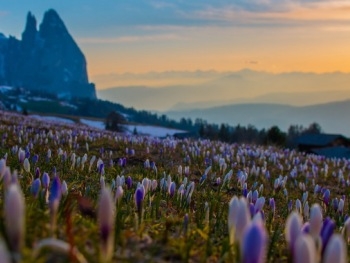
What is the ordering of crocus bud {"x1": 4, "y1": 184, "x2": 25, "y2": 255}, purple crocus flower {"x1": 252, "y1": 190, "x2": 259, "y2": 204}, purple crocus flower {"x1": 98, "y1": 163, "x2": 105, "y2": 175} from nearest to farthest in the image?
crocus bud {"x1": 4, "y1": 184, "x2": 25, "y2": 255} < purple crocus flower {"x1": 252, "y1": 190, "x2": 259, "y2": 204} < purple crocus flower {"x1": 98, "y1": 163, "x2": 105, "y2": 175}

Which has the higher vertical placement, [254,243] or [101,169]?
[254,243]

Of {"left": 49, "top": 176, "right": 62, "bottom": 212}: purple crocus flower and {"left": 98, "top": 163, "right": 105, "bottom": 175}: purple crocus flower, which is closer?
{"left": 49, "top": 176, "right": 62, "bottom": 212}: purple crocus flower

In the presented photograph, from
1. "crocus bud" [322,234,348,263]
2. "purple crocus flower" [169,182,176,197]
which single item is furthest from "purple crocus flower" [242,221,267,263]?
"purple crocus flower" [169,182,176,197]

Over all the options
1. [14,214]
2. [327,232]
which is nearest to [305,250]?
[327,232]

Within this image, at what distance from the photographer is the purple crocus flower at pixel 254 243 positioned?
9.02ft

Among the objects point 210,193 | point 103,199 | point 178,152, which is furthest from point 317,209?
point 178,152

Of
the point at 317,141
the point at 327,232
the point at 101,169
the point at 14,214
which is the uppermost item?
the point at 317,141

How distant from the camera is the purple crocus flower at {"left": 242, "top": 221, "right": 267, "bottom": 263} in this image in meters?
2.75

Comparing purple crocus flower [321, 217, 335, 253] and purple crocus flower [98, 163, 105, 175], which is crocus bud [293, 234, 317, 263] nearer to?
purple crocus flower [321, 217, 335, 253]

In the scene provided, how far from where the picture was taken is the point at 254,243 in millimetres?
2764

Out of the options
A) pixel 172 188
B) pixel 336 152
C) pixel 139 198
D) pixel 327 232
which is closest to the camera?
pixel 327 232

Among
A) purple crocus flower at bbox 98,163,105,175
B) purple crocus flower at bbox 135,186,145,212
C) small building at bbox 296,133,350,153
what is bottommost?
purple crocus flower at bbox 98,163,105,175

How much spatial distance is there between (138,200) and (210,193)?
365 cm

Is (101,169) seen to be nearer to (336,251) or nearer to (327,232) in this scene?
(327,232)
